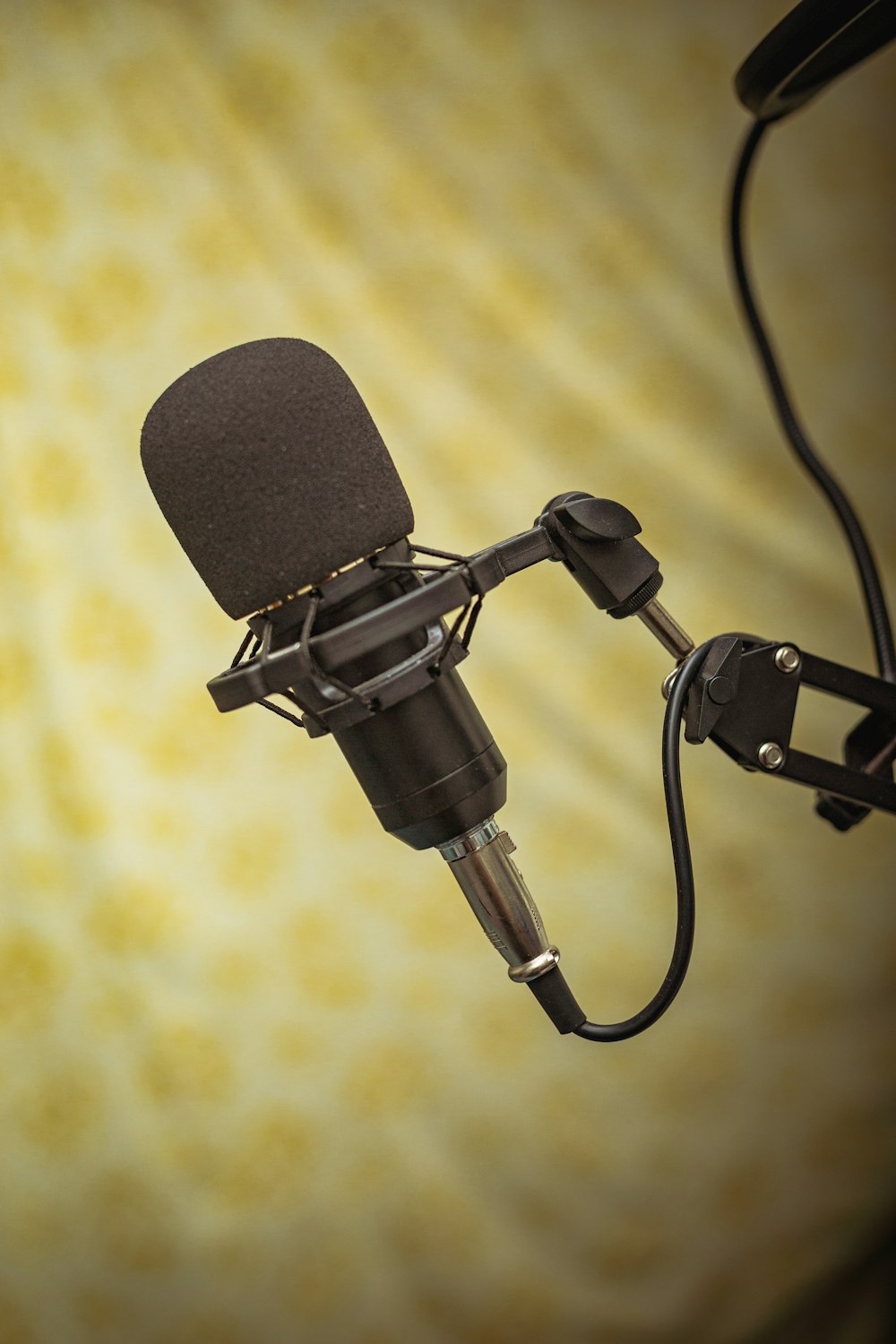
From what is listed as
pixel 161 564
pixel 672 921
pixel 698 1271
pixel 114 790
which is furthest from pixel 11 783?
pixel 698 1271

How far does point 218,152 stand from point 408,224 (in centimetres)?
21

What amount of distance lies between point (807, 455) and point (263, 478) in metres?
0.40

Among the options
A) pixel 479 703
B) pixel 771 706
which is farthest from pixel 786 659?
pixel 479 703

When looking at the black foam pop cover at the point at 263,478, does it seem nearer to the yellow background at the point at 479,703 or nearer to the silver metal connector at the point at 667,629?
the silver metal connector at the point at 667,629

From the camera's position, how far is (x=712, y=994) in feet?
4.44

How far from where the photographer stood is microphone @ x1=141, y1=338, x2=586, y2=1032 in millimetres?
442

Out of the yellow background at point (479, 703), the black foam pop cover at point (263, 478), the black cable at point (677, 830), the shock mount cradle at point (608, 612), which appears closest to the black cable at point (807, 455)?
the shock mount cradle at point (608, 612)

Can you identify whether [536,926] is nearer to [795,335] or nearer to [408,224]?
[408,224]

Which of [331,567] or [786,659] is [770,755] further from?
[331,567]

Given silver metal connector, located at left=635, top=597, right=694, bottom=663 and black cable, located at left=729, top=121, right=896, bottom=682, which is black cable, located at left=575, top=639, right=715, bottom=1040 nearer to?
silver metal connector, located at left=635, top=597, right=694, bottom=663

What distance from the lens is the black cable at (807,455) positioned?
2.08 ft

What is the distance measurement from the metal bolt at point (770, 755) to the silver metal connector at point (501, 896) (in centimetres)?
12

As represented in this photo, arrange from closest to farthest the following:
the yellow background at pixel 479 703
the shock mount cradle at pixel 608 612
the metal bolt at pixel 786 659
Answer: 1. the shock mount cradle at pixel 608 612
2. the metal bolt at pixel 786 659
3. the yellow background at pixel 479 703

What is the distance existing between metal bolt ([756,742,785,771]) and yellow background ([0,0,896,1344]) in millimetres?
754
